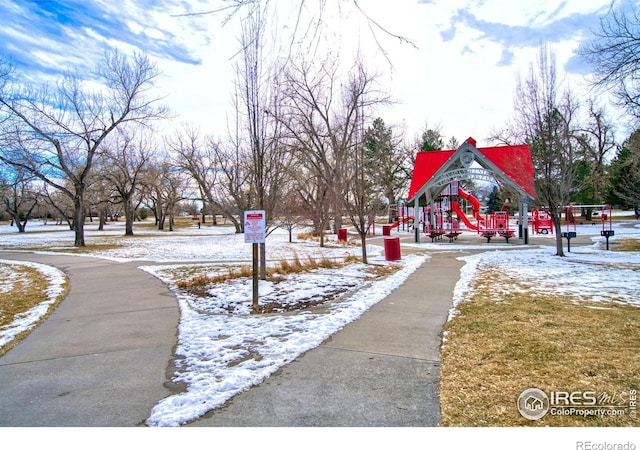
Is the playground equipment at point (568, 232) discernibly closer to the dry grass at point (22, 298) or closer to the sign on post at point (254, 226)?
the sign on post at point (254, 226)

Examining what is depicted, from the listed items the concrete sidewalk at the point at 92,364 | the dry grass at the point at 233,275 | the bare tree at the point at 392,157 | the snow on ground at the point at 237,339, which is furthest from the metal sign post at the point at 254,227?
the bare tree at the point at 392,157

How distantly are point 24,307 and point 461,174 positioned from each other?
21260mm

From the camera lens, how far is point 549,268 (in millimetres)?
11398

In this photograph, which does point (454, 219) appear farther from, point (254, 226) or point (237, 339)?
point (237, 339)

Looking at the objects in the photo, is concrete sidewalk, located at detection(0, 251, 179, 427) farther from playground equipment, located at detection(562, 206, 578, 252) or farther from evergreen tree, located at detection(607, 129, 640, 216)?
evergreen tree, located at detection(607, 129, 640, 216)

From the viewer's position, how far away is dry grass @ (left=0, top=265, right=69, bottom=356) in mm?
6273

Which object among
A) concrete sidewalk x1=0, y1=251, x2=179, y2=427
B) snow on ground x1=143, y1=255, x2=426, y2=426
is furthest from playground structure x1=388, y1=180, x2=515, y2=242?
concrete sidewalk x1=0, y1=251, x2=179, y2=427

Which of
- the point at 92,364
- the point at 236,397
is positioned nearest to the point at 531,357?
the point at 236,397

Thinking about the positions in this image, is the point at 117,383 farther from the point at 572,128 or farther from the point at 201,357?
the point at 572,128

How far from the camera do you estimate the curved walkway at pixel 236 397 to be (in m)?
3.02

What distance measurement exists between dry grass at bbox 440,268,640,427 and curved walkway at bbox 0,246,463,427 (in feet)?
0.85

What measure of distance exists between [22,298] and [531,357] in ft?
32.1

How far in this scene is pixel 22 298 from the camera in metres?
8.22
